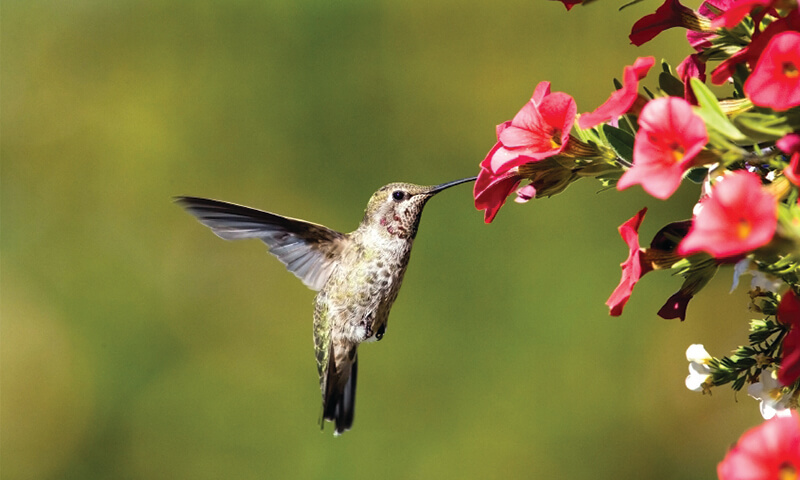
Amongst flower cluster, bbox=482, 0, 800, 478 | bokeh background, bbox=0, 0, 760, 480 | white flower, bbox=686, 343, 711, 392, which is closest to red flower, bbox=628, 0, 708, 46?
flower cluster, bbox=482, 0, 800, 478

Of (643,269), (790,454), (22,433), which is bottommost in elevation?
(22,433)

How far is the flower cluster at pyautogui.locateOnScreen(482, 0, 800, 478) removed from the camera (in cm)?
63

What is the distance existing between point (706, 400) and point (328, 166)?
2.06 metres

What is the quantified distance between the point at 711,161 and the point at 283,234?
123cm

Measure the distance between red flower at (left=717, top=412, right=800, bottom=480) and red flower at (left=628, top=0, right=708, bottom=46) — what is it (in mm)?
443

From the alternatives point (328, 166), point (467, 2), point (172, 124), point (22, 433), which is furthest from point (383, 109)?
point (22, 433)

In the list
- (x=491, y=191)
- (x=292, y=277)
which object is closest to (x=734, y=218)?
(x=491, y=191)

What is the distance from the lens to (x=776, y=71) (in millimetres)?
643

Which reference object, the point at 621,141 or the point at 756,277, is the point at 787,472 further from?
the point at 621,141

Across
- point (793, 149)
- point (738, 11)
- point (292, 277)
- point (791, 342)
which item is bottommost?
point (791, 342)

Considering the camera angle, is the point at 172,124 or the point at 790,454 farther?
the point at 172,124

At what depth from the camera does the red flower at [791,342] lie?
70cm

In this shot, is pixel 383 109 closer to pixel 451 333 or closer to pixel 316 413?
pixel 451 333

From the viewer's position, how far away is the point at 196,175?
13.3ft
